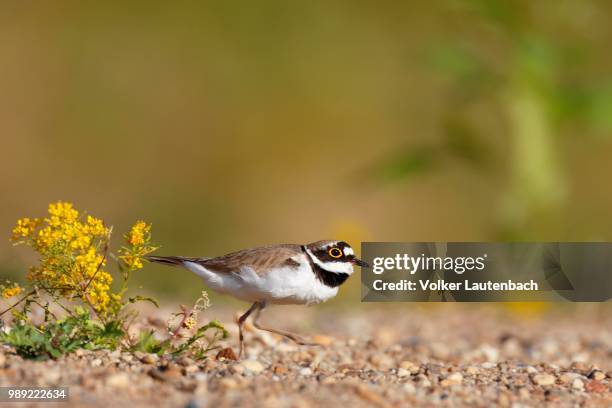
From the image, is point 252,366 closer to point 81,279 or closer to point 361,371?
point 361,371

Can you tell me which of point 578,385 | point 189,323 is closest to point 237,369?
point 189,323

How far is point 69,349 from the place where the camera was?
14.0 ft

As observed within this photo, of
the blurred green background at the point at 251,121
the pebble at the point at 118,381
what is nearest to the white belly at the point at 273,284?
the pebble at the point at 118,381

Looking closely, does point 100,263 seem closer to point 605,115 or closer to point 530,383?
point 530,383

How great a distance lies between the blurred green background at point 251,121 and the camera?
12.0 meters

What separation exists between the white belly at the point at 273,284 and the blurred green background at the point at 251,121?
13.2 feet

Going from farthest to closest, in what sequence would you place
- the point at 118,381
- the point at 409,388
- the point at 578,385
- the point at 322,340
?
1. the point at 322,340
2. the point at 578,385
3. the point at 409,388
4. the point at 118,381

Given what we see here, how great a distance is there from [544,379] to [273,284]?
4.49ft

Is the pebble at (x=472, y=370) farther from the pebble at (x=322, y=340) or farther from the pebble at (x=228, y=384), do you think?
the pebble at (x=228, y=384)

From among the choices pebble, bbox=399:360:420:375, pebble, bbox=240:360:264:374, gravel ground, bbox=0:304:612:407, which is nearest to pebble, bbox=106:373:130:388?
gravel ground, bbox=0:304:612:407

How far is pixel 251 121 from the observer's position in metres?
15.5

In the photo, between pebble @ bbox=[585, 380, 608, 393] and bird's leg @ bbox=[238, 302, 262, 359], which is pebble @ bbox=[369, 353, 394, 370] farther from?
pebble @ bbox=[585, 380, 608, 393]

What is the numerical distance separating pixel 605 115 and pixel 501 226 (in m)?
1.30

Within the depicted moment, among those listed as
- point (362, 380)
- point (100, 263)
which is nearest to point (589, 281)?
point (362, 380)
